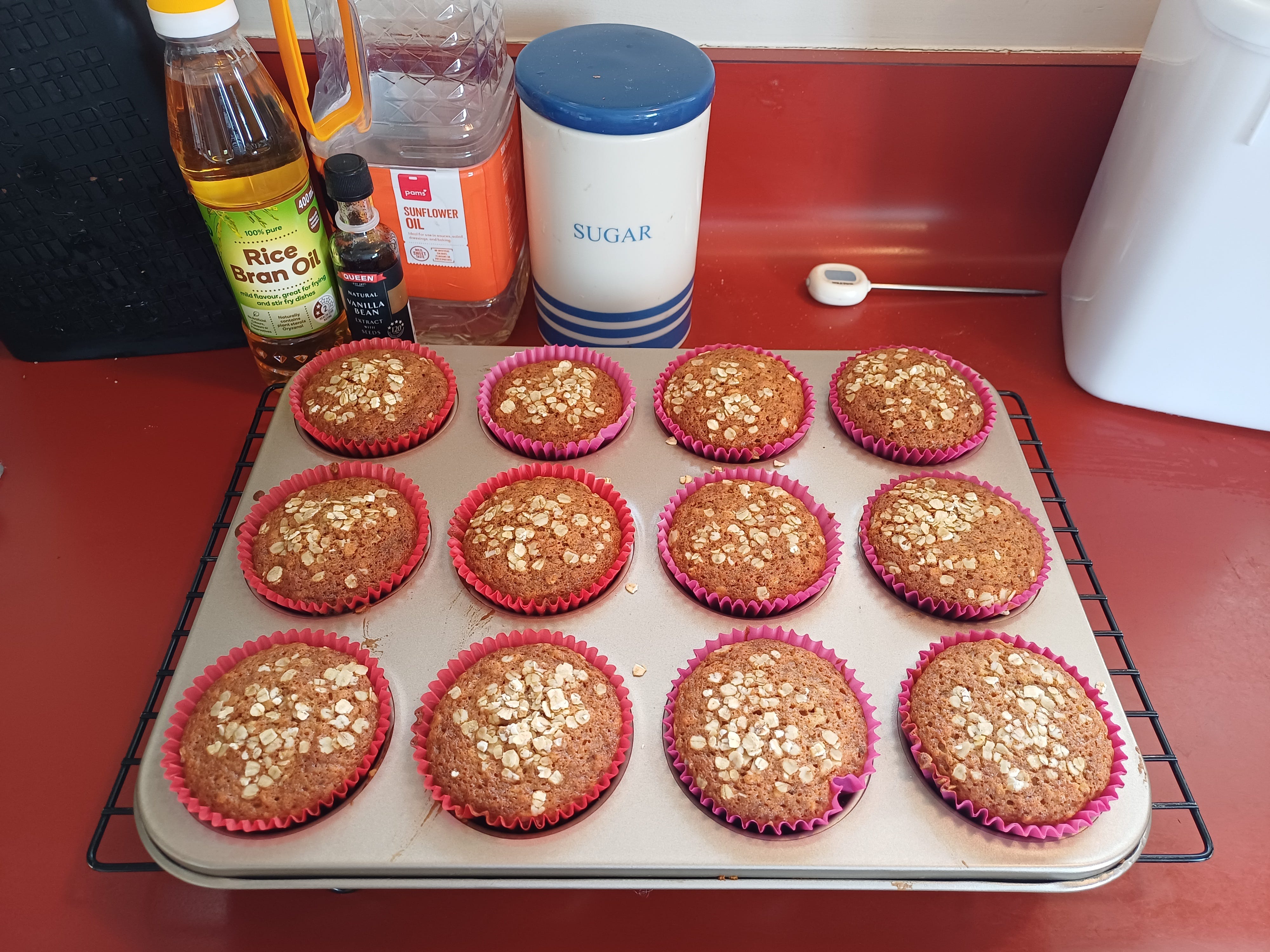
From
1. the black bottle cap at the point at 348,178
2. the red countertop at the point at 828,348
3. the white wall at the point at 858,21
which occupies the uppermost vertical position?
the white wall at the point at 858,21

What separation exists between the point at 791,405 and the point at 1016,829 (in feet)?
2.09

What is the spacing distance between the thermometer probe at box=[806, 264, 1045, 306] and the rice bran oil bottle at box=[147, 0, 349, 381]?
896 millimetres

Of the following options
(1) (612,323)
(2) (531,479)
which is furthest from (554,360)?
(2) (531,479)

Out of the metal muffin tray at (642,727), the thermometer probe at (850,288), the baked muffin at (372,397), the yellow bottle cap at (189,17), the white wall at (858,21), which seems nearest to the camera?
the metal muffin tray at (642,727)

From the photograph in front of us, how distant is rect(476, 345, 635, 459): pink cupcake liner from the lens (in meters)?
1.23


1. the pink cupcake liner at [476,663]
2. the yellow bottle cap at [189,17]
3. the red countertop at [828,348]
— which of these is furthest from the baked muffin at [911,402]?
the yellow bottle cap at [189,17]

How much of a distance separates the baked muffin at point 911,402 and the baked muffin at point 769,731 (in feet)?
1.32

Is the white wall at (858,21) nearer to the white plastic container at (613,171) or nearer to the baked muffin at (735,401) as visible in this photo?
the white plastic container at (613,171)

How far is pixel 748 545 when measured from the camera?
1.09 m

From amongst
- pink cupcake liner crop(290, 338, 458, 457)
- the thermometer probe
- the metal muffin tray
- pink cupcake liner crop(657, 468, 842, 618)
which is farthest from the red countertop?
pink cupcake liner crop(657, 468, 842, 618)

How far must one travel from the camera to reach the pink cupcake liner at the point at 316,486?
106cm

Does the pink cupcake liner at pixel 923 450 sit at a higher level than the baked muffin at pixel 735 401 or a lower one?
lower

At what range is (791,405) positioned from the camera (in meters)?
1.27

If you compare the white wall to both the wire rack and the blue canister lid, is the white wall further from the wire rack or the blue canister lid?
the wire rack
